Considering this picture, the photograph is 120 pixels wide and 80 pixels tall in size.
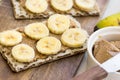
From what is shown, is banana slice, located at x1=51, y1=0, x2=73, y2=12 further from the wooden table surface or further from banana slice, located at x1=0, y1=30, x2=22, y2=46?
banana slice, located at x1=0, y1=30, x2=22, y2=46

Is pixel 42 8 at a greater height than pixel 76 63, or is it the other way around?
pixel 42 8

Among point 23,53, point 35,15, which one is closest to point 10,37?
point 23,53

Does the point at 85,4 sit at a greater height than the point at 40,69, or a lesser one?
greater

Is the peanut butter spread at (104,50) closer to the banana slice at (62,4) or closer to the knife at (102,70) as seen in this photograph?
the knife at (102,70)

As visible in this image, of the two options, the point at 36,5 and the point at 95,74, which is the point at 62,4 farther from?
the point at 95,74

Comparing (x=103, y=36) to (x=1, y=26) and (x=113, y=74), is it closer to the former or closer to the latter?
(x=113, y=74)

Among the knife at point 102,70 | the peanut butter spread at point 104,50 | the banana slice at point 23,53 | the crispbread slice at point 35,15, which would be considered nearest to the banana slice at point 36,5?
the crispbread slice at point 35,15

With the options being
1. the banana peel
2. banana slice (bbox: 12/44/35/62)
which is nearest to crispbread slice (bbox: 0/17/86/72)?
banana slice (bbox: 12/44/35/62)

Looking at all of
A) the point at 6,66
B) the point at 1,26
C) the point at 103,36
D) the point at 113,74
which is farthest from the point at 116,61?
the point at 1,26
